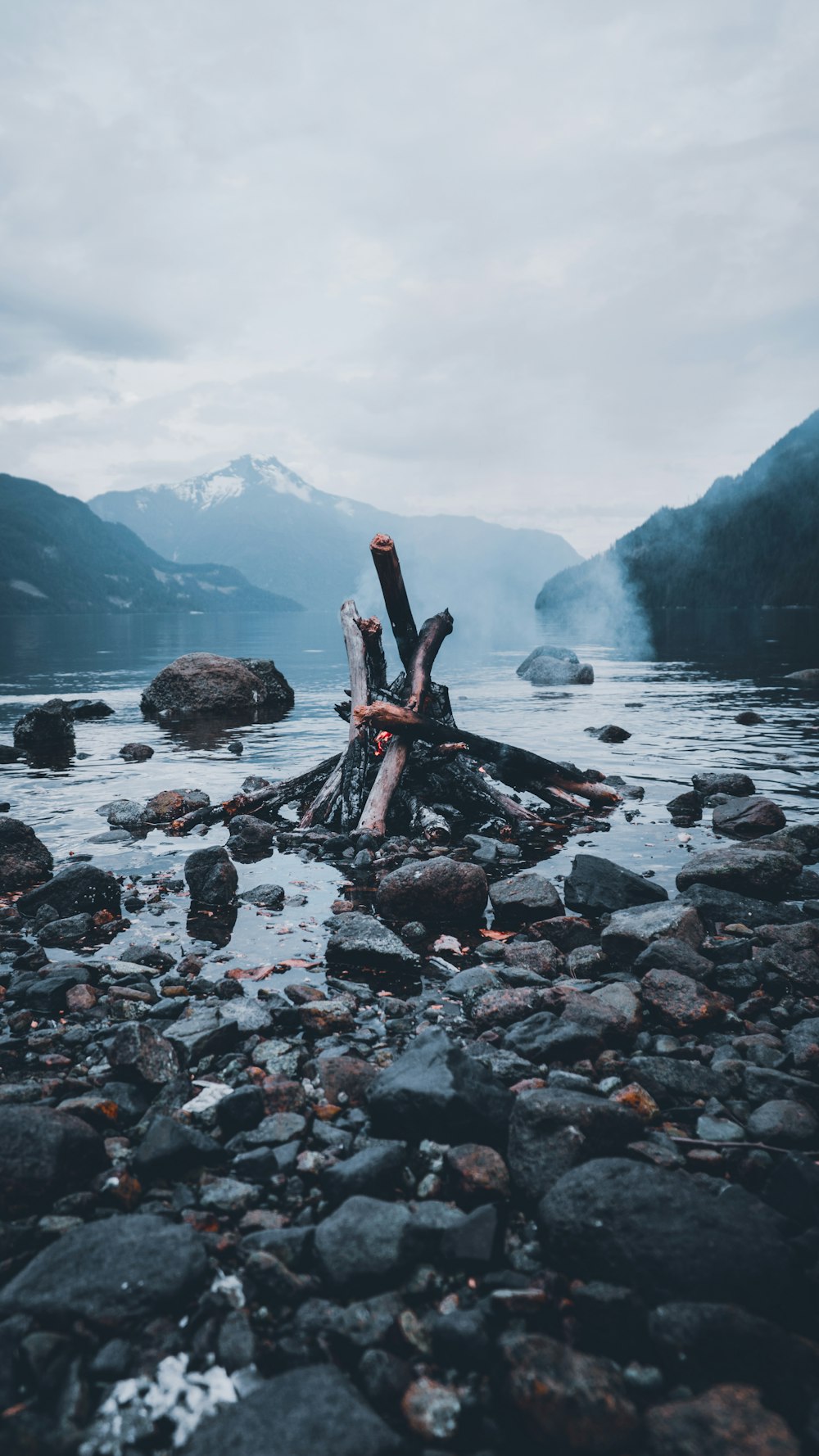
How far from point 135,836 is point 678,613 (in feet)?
406

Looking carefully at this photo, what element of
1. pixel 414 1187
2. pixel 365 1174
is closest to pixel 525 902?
pixel 414 1187

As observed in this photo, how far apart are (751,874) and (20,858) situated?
865 cm

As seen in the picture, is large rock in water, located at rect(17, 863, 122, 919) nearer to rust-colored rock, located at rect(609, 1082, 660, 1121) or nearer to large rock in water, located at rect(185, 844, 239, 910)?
large rock in water, located at rect(185, 844, 239, 910)

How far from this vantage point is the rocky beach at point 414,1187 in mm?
2553

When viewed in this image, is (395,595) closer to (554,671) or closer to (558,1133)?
(558,1133)

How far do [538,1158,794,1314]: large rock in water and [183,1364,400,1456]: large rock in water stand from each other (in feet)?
3.54

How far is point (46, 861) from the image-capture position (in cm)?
945

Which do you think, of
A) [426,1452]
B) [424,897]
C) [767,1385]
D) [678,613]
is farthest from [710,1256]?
[678,613]

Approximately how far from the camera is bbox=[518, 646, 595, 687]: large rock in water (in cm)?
3600

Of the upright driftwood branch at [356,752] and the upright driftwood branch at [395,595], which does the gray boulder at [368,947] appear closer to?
the upright driftwood branch at [356,752]

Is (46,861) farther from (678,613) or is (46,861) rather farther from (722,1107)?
(678,613)

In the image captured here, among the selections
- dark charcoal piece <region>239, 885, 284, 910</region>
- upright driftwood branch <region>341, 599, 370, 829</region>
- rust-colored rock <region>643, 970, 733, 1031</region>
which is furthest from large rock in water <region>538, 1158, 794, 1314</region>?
upright driftwood branch <region>341, 599, 370, 829</region>

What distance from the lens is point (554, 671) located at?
37.1 metres

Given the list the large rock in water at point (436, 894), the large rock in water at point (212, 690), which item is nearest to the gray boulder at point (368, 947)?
the large rock in water at point (436, 894)
